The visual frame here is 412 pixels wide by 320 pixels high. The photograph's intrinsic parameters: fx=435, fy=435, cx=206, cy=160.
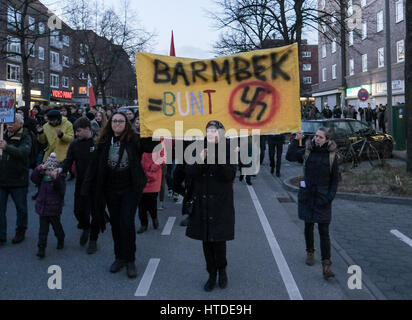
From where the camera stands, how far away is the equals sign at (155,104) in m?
4.91

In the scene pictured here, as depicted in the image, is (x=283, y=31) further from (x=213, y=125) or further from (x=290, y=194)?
(x=213, y=125)

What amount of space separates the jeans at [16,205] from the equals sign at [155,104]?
9.08ft

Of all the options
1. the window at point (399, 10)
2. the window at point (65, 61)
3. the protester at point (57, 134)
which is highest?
the window at point (65, 61)

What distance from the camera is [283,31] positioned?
25.5 meters

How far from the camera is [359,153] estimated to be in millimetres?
13039

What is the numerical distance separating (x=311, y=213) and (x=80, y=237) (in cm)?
346

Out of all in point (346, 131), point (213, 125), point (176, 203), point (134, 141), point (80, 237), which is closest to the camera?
point (213, 125)

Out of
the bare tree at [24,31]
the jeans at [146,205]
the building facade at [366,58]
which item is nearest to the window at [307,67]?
the building facade at [366,58]

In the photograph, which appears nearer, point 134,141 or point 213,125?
point 213,125

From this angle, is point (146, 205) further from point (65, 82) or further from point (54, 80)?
point (65, 82)

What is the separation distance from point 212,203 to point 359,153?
9.73m

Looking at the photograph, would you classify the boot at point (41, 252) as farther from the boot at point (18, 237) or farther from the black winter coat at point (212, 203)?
the black winter coat at point (212, 203)

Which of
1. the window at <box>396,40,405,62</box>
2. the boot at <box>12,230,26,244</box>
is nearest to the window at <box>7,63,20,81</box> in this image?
the window at <box>396,40,405,62</box>
